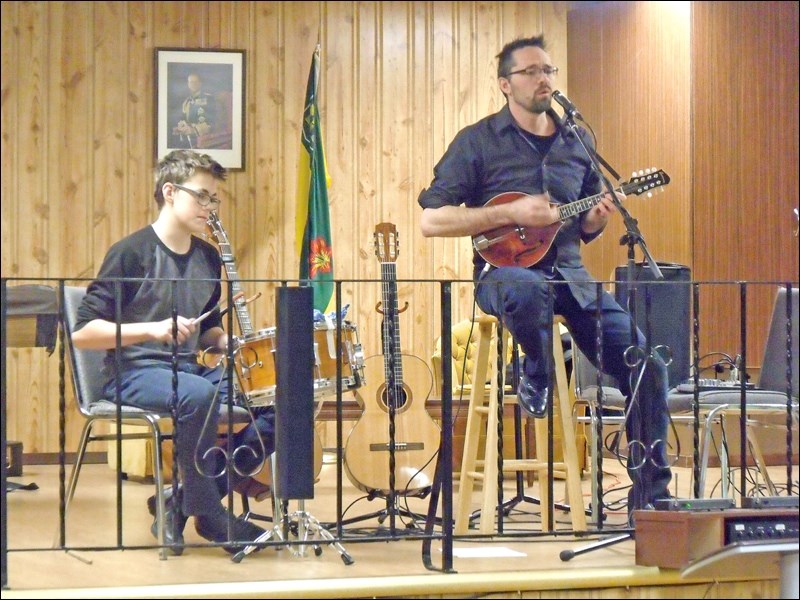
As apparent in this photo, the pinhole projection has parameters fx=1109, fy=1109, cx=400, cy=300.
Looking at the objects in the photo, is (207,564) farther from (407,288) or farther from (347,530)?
(407,288)

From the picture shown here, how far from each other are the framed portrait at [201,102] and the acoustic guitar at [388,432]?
2.30 m

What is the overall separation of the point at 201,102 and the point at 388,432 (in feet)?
8.97

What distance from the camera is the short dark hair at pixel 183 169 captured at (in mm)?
3617

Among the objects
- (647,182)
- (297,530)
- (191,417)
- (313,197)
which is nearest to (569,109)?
(647,182)

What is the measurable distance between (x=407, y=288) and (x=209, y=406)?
10.5 ft

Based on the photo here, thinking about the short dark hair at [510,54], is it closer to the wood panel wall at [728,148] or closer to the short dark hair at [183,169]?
the short dark hair at [183,169]

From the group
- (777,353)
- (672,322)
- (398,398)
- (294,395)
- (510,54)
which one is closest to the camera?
(294,395)

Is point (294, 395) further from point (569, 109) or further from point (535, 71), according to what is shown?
point (535, 71)

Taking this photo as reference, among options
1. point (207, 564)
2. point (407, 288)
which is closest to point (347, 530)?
point (207, 564)

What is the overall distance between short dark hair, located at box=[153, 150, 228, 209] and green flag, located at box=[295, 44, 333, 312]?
212 cm

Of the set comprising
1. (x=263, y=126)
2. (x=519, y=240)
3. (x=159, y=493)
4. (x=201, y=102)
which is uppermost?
(x=201, y=102)

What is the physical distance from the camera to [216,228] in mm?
3578

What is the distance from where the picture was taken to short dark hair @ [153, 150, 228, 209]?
362 centimetres

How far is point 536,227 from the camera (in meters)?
3.45
